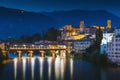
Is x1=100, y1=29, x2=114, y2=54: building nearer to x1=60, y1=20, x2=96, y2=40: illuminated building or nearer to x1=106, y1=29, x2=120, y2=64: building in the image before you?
x1=106, y1=29, x2=120, y2=64: building

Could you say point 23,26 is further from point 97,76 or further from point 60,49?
point 97,76

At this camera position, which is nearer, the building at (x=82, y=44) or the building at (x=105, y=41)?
the building at (x=105, y=41)

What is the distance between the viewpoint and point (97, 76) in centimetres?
2286

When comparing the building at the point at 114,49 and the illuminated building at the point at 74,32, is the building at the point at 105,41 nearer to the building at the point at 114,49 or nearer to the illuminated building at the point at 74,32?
the building at the point at 114,49

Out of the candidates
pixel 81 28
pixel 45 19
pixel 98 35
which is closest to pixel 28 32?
pixel 45 19

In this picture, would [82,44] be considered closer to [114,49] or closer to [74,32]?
[74,32]

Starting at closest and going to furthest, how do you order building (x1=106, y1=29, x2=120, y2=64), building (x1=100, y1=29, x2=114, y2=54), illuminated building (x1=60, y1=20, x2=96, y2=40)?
1. building (x1=106, y1=29, x2=120, y2=64)
2. building (x1=100, y1=29, x2=114, y2=54)
3. illuminated building (x1=60, y1=20, x2=96, y2=40)

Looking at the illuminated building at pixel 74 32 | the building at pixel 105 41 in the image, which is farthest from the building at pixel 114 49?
the illuminated building at pixel 74 32

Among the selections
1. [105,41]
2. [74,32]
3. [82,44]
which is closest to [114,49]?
[105,41]

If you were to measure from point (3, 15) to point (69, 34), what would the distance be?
98.2 meters

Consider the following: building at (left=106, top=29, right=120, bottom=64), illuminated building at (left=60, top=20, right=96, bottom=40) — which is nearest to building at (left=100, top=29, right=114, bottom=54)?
building at (left=106, top=29, right=120, bottom=64)

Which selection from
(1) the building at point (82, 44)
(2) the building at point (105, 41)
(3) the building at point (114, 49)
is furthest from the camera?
(1) the building at point (82, 44)

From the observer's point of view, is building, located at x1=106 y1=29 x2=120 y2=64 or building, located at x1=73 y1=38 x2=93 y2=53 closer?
building, located at x1=106 y1=29 x2=120 y2=64

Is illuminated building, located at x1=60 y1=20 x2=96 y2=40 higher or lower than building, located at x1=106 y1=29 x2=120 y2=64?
higher
